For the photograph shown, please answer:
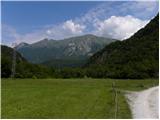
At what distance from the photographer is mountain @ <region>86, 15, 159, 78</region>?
122113 millimetres

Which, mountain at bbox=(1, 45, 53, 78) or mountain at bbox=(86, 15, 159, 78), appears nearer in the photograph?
mountain at bbox=(1, 45, 53, 78)

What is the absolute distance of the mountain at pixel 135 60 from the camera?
122m

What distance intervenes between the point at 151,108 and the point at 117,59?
149m

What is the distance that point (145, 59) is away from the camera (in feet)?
465

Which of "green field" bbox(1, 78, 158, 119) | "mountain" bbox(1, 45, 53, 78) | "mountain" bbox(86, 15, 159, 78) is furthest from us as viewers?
"mountain" bbox(86, 15, 159, 78)

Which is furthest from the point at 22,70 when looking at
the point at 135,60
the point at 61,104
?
the point at 61,104

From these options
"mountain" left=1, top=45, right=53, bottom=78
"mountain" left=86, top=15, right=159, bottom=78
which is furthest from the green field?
"mountain" left=86, top=15, right=159, bottom=78

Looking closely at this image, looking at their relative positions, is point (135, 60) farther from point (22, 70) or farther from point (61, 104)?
point (61, 104)

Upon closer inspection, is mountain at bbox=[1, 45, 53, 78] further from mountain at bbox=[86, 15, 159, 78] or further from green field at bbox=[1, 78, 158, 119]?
green field at bbox=[1, 78, 158, 119]

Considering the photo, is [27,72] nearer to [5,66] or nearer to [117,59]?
[5,66]

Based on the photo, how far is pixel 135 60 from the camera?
154 meters

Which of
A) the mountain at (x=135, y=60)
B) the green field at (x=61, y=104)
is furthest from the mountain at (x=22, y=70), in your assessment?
the green field at (x=61, y=104)

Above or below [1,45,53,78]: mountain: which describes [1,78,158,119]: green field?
below

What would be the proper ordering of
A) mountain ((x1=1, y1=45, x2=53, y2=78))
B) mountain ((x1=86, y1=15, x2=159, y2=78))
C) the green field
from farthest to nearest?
mountain ((x1=86, y1=15, x2=159, y2=78)) < mountain ((x1=1, y1=45, x2=53, y2=78)) < the green field
